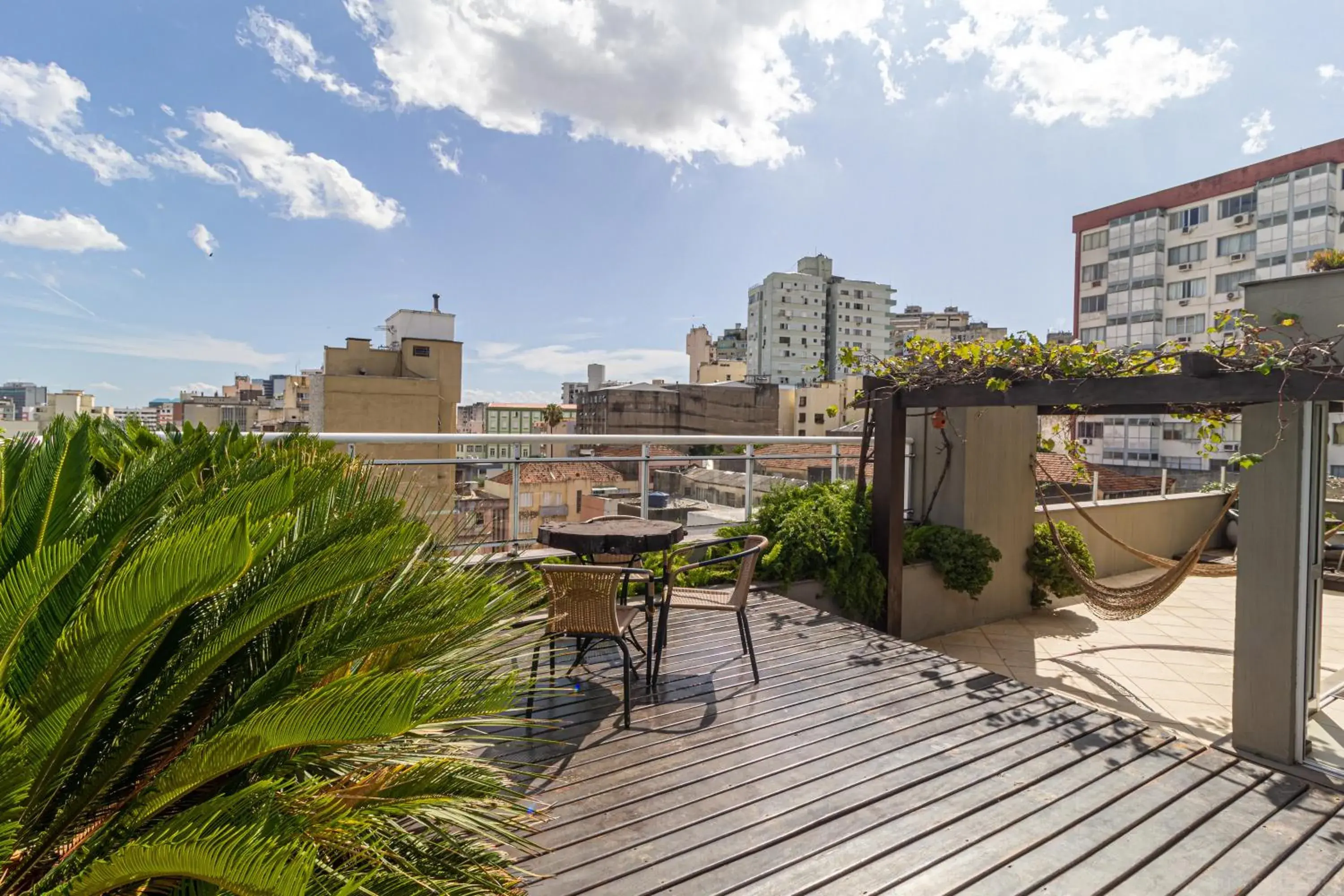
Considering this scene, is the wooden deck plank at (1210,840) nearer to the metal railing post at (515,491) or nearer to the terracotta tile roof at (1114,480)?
the metal railing post at (515,491)

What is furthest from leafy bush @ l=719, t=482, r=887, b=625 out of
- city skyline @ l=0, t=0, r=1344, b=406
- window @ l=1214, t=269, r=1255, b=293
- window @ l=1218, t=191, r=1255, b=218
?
window @ l=1218, t=191, r=1255, b=218

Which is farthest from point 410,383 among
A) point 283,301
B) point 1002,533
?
point 1002,533

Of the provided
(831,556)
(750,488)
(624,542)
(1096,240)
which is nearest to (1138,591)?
(831,556)

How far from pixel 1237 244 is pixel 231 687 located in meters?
49.2

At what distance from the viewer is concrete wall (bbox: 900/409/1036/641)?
20.1ft

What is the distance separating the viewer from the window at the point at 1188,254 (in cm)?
3872

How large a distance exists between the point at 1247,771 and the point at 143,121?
27.3 metres

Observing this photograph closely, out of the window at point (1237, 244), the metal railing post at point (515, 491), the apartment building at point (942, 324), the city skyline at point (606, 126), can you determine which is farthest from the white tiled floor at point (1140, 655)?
the apartment building at point (942, 324)

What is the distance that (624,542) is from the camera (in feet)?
11.3

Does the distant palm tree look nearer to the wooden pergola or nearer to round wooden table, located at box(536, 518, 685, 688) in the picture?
round wooden table, located at box(536, 518, 685, 688)

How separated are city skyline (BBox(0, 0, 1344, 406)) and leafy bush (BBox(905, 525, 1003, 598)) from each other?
2.23 m

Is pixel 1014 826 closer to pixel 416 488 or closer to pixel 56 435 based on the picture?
pixel 416 488

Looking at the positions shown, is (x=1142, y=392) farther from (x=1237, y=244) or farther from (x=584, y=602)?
(x=1237, y=244)

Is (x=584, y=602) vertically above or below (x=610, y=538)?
below
